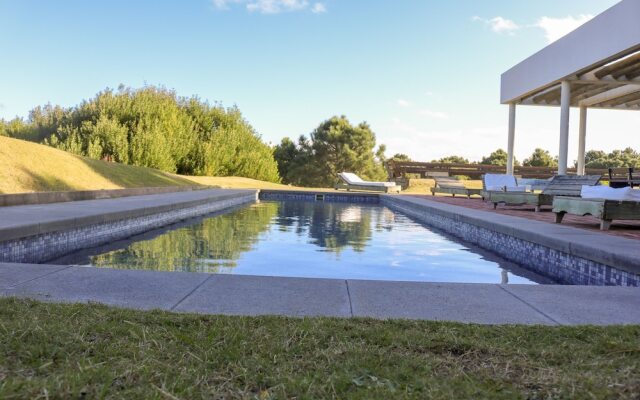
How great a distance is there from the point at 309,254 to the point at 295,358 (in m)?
4.28

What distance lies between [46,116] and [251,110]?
35.3ft

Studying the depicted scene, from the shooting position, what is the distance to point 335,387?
1.69 meters

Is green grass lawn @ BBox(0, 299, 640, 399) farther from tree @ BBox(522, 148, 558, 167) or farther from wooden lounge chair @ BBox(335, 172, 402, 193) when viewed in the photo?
tree @ BBox(522, 148, 558, 167)

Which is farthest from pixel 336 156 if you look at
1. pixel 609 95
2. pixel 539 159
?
pixel 539 159

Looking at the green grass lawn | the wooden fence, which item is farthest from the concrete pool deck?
the wooden fence

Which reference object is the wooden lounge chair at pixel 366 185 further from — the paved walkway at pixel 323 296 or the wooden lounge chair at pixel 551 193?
the paved walkway at pixel 323 296

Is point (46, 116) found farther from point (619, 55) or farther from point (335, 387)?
point (335, 387)

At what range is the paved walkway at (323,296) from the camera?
106 inches

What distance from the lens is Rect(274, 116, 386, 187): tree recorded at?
33781 millimetres

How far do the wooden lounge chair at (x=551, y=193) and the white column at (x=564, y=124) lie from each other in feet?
17.2

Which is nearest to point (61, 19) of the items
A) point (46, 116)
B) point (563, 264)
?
point (46, 116)

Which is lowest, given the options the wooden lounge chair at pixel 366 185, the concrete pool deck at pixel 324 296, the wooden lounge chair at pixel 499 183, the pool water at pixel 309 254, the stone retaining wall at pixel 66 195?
the pool water at pixel 309 254

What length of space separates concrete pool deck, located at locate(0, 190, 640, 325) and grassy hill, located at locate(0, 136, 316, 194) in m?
6.77

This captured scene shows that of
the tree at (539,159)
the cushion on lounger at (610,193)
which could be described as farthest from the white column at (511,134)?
the tree at (539,159)
